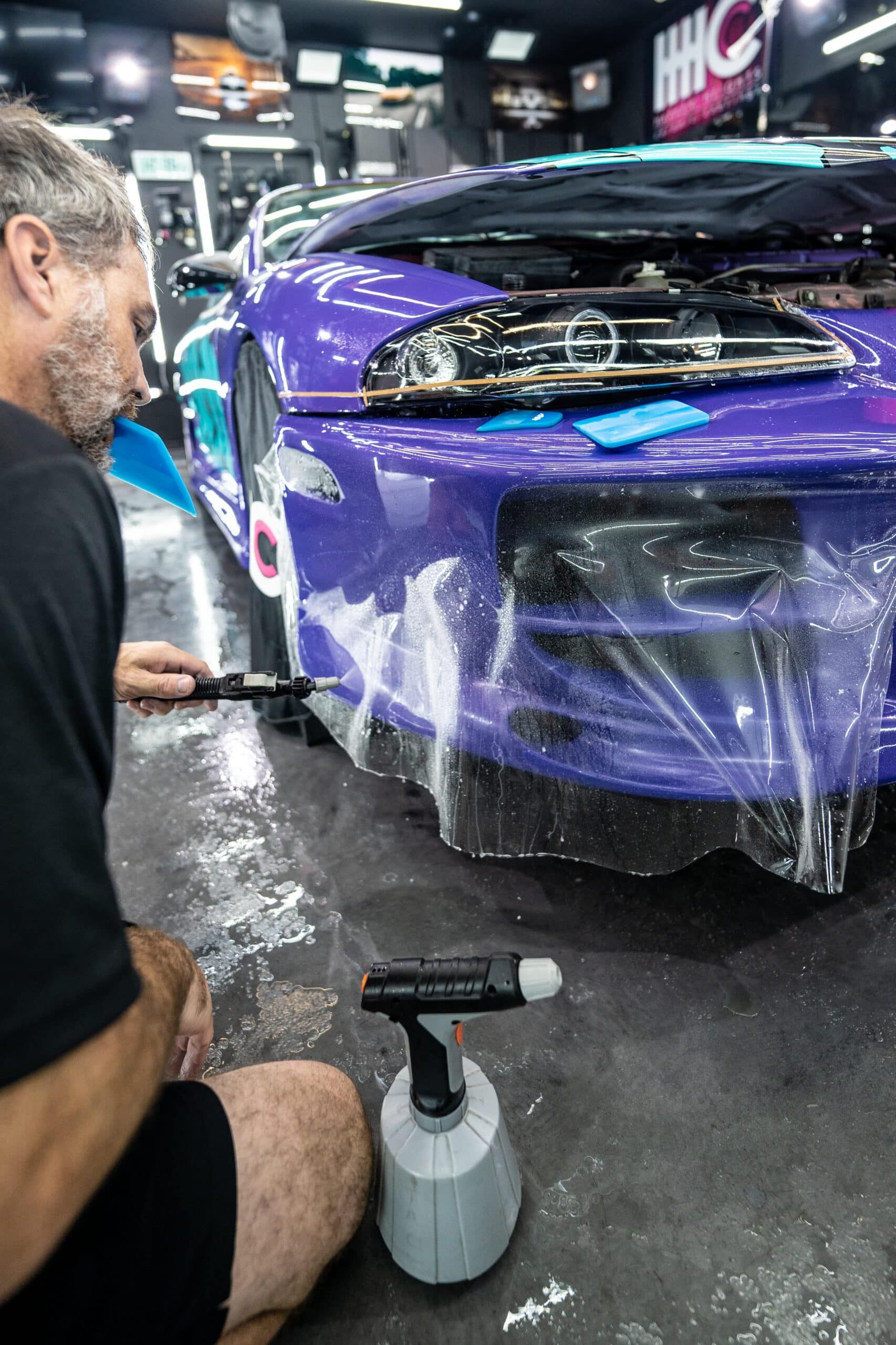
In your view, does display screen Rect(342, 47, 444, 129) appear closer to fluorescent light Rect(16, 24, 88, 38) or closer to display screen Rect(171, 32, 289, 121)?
display screen Rect(171, 32, 289, 121)

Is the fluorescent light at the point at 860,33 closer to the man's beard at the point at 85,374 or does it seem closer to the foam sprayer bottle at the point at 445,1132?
the man's beard at the point at 85,374

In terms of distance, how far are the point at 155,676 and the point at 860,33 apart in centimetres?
819

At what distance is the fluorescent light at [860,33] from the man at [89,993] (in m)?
7.81

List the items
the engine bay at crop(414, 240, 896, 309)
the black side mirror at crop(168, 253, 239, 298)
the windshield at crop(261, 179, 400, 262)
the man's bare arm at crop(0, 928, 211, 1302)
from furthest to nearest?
the black side mirror at crop(168, 253, 239, 298) → the windshield at crop(261, 179, 400, 262) → the engine bay at crop(414, 240, 896, 309) → the man's bare arm at crop(0, 928, 211, 1302)

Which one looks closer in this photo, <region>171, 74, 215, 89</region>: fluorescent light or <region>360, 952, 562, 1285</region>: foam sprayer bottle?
<region>360, 952, 562, 1285</region>: foam sprayer bottle

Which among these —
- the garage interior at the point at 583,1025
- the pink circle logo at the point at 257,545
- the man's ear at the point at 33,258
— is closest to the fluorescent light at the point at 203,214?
the garage interior at the point at 583,1025

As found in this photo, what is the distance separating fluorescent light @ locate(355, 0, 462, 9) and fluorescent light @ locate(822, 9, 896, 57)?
3.41m

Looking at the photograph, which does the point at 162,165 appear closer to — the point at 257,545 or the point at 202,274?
the point at 202,274

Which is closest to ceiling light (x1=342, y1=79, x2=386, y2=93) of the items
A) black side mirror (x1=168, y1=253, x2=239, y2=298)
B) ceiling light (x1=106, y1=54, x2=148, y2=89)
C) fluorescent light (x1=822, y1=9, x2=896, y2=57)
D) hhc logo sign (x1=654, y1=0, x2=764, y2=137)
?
ceiling light (x1=106, y1=54, x2=148, y2=89)

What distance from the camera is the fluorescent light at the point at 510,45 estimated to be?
8.53 m

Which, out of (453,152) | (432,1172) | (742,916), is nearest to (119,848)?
(432,1172)

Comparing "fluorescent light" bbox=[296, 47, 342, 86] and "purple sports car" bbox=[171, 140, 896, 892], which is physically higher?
"fluorescent light" bbox=[296, 47, 342, 86]

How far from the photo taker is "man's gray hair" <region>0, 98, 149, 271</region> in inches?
27.5

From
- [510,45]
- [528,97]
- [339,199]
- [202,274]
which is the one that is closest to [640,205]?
[339,199]
